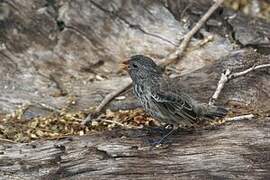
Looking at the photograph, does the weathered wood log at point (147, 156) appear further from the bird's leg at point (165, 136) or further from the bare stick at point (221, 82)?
the bare stick at point (221, 82)

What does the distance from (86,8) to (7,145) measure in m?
2.25

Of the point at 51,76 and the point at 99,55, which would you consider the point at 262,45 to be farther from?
the point at 51,76

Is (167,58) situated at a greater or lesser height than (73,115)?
greater

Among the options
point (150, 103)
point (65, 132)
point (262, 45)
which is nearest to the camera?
point (150, 103)

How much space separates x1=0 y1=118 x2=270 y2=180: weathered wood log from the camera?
5230 mm

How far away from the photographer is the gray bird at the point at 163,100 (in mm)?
5875

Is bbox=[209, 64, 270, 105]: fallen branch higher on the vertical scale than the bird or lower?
higher

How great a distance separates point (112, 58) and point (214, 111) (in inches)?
74.8

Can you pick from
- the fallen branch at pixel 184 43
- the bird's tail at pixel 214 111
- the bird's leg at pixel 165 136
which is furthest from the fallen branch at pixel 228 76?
the fallen branch at pixel 184 43

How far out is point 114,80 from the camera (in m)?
7.33

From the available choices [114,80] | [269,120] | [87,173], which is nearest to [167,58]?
[114,80]

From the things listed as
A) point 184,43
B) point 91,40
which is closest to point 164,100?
point 184,43

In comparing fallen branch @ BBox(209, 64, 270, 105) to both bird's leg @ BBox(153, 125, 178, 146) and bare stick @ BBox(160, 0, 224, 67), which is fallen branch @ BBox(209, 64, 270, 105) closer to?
bird's leg @ BBox(153, 125, 178, 146)

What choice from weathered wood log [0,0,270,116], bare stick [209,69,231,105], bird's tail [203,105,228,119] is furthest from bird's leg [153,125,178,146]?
weathered wood log [0,0,270,116]
